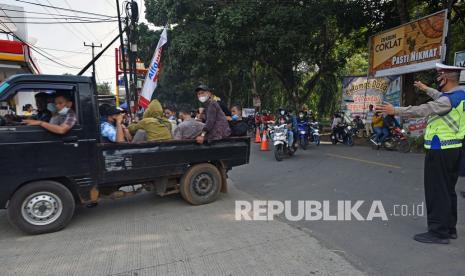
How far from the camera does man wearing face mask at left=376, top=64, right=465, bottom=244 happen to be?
3707mm

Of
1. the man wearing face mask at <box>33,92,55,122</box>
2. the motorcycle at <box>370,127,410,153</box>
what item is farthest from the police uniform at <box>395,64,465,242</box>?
the motorcycle at <box>370,127,410,153</box>

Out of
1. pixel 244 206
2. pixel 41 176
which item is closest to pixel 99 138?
pixel 41 176

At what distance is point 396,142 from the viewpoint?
37.9 feet

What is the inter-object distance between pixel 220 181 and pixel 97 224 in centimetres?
209

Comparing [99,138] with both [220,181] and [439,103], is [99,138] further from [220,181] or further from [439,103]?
[439,103]

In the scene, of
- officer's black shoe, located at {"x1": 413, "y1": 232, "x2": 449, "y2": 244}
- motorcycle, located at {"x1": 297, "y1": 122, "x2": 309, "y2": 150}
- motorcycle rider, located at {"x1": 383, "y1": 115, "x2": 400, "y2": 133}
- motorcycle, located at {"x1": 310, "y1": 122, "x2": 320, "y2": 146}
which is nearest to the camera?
officer's black shoe, located at {"x1": 413, "y1": 232, "x2": 449, "y2": 244}

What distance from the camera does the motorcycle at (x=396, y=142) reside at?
11070 mm

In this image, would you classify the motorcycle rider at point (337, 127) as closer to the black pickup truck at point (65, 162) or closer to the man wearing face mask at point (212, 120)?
the man wearing face mask at point (212, 120)

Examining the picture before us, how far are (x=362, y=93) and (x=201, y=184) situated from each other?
16.1 metres

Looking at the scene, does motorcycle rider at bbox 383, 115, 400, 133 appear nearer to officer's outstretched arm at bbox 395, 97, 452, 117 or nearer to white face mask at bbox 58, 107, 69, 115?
officer's outstretched arm at bbox 395, 97, 452, 117

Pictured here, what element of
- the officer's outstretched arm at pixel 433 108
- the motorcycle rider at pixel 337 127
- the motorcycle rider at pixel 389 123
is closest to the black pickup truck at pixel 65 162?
the officer's outstretched arm at pixel 433 108

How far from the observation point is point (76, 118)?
446 centimetres

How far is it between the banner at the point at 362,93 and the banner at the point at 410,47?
3.43 m

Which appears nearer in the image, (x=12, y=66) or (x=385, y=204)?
(x=385, y=204)
